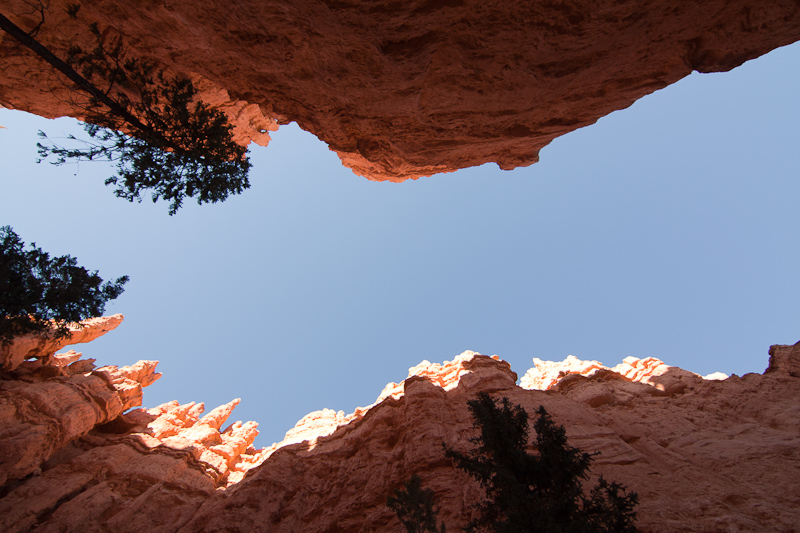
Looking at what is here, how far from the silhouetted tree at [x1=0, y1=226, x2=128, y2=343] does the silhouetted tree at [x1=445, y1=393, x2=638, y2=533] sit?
1579 centimetres

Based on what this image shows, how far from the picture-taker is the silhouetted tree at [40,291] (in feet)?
39.1

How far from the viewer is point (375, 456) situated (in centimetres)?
1822

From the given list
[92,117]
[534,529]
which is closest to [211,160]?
[92,117]

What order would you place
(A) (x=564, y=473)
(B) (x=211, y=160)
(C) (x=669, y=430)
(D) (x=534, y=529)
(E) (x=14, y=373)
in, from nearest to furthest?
1. (D) (x=534, y=529)
2. (A) (x=564, y=473)
3. (B) (x=211, y=160)
4. (C) (x=669, y=430)
5. (E) (x=14, y=373)

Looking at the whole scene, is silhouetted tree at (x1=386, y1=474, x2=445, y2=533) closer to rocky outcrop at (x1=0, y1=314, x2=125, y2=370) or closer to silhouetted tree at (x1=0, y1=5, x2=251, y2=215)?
silhouetted tree at (x1=0, y1=5, x2=251, y2=215)

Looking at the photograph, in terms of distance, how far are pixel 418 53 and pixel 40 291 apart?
1701cm

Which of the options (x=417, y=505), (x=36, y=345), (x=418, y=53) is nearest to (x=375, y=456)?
(x=417, y=505)

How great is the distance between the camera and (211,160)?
12.9 meters

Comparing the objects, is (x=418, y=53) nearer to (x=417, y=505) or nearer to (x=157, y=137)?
(x=157, y=137)

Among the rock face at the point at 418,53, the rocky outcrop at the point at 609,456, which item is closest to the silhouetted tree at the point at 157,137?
the rock face at the point at 418,53

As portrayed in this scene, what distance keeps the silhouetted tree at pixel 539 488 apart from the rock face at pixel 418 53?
13363 millimetres

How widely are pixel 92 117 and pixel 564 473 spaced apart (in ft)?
65.4

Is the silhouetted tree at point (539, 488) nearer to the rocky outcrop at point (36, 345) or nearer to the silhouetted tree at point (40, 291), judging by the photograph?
the silhouetted tree at point (40, 291)

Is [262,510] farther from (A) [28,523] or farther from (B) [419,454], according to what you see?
(A) [28,523]
